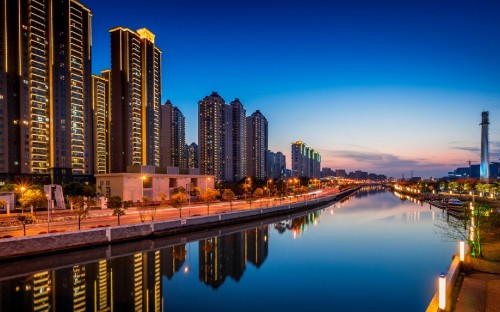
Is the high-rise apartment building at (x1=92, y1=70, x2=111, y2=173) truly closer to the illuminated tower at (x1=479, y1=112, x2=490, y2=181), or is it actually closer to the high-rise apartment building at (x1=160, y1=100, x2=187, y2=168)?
the high-rise apartment building at (x1=160, y1=100, x2=187, y2=168)

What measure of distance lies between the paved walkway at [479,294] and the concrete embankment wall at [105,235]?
23.6 meters

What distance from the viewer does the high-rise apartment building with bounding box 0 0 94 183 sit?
204 ft

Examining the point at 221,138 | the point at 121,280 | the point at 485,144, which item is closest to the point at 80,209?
the point at 121,280

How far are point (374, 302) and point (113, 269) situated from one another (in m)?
15.5

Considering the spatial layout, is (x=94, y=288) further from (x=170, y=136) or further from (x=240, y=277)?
(x=170, y=136)

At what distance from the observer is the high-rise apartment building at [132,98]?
→ 3374 inches

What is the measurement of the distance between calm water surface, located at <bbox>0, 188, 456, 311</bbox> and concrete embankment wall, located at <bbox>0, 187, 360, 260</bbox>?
106 centimetres

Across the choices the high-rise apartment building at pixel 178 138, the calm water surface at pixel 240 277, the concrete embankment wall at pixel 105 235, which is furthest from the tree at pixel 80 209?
the high-rise apartment building at pixel 178 138

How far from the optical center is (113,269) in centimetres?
2069

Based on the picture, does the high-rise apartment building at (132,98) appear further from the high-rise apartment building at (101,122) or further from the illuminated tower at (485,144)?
the illuminated tower at (485,144)

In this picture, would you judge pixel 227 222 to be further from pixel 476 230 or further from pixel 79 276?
pixel 476 230

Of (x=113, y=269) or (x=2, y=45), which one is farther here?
(x=2, y=45)

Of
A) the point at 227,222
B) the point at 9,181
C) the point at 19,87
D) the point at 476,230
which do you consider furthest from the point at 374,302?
the point at 19,87

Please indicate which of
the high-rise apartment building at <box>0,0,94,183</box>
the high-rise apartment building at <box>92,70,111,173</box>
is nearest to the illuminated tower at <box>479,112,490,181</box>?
the high-rise apartment building at <box>92,70,111,173</box>
